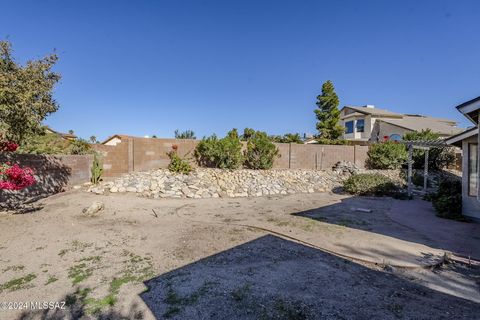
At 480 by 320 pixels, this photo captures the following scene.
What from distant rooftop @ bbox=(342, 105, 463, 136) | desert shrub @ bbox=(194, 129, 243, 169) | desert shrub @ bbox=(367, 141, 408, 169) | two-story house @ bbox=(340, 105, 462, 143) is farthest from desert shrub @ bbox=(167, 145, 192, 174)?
distant rooftop @ bbox=(342, 105, 463, 136)

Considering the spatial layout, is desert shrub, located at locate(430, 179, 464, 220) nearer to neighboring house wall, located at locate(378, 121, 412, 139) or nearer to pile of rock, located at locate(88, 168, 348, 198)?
pile of rock, located at locate(88, 168, 348, 198)

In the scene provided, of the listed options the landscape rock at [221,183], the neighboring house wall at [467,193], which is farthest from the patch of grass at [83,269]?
the neighboring house wall at [467,193]

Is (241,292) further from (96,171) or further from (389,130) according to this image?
(389,130)

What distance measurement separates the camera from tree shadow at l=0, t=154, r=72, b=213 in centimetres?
870

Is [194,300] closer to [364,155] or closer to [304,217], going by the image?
[304,217]

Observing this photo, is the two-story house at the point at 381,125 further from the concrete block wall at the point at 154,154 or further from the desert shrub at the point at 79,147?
the desert shrub at the point at 79,147

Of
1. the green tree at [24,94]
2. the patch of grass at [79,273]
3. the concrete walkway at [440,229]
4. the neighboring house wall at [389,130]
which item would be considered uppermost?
the neighboring house wall at [389,130]

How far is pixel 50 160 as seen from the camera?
419 inches

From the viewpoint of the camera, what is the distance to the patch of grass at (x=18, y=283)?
152 inches

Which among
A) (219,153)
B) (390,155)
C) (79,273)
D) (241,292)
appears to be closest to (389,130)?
(390,155)

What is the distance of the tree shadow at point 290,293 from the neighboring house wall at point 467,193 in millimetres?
5800

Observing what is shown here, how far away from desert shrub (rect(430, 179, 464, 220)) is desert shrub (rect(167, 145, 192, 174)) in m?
10.00

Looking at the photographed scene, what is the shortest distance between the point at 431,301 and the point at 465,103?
464 centimetres

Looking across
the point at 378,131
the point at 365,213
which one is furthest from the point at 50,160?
the point at 378,131
